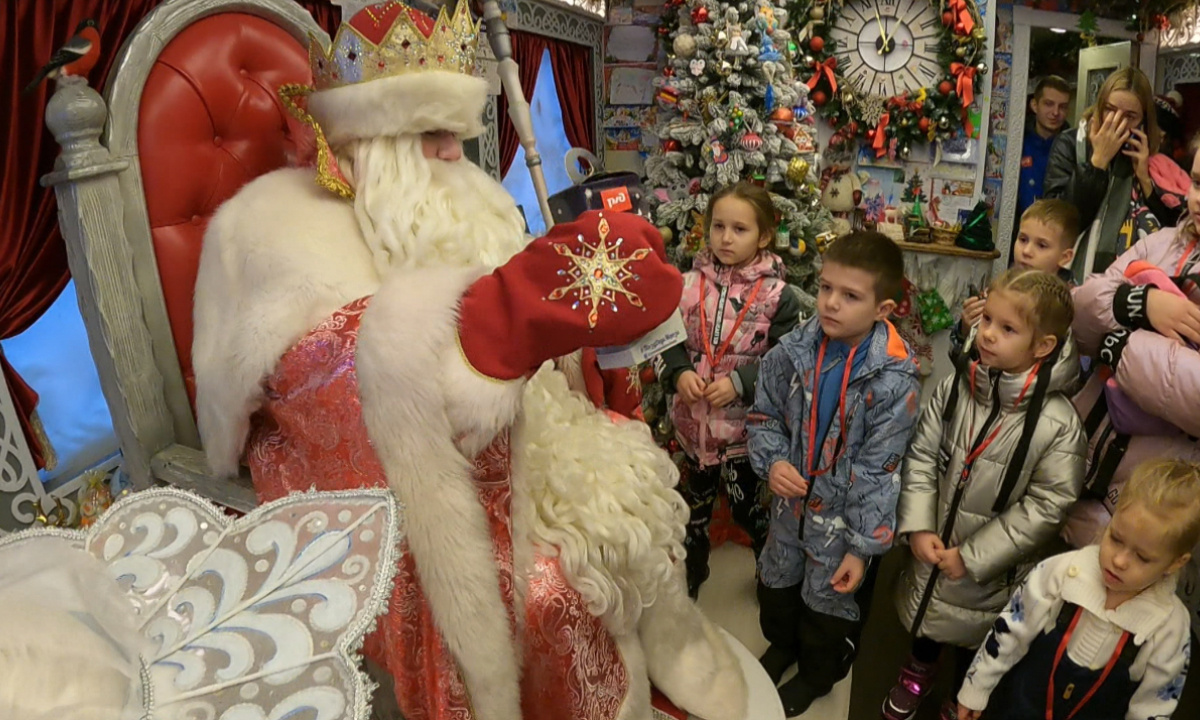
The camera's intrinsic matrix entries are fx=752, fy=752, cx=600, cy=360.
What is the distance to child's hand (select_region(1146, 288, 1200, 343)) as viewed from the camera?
5.69ft

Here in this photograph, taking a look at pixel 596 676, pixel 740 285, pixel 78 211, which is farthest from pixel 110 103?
pixel 740 285

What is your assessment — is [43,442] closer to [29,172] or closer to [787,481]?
[29,172]

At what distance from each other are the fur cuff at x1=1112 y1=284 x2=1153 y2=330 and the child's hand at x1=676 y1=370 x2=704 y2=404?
44.9 inches

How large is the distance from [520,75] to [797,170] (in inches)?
57.0

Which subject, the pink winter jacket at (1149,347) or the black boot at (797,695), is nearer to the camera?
the pink winter jacket at (1149,347)

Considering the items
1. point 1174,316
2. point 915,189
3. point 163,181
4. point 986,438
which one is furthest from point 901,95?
point 163,181

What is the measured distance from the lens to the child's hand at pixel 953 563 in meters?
1.93

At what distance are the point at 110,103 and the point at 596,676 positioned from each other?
1.56 m

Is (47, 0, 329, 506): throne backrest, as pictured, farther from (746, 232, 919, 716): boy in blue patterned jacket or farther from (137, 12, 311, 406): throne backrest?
(746, 232, 919, 716): boy in blue patterned jacket

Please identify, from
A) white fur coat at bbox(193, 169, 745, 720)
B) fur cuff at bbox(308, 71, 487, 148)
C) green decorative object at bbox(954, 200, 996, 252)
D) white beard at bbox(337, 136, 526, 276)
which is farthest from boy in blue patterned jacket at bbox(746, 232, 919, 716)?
green decorative object at bbox(954, 200, 996, 252)

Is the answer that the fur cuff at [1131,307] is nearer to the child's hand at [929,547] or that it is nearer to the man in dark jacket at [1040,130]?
the child's hand at [929,547]

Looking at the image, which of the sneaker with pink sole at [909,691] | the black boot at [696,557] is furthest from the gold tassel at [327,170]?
the sneaker with pink sole at [909,691]

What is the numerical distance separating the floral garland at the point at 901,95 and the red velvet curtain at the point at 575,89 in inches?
49.2

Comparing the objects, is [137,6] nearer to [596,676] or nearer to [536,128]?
[596,676]
